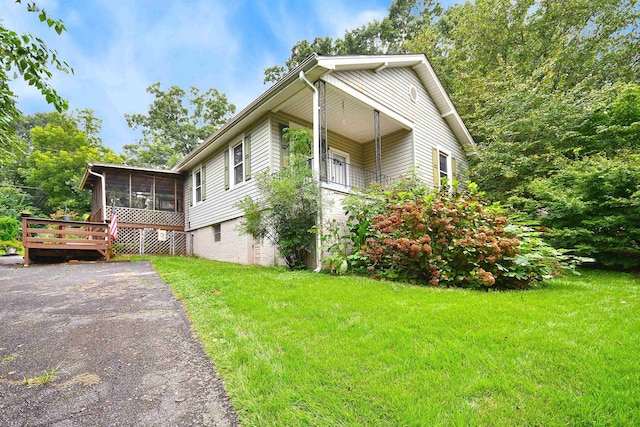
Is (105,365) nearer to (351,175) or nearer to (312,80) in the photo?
(312,80)

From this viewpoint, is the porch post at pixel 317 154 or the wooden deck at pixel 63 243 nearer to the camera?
the porch post at pixel 317 154

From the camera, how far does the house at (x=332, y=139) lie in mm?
7238

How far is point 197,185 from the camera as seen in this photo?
12.5 m

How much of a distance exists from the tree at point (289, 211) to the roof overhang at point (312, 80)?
5.58ft

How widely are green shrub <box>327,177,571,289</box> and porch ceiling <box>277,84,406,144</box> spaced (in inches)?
144

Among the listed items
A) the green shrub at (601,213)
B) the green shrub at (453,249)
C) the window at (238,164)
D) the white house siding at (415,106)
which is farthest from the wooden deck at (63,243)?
the green shrub at (601,213)

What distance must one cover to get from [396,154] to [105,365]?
957 centimetres

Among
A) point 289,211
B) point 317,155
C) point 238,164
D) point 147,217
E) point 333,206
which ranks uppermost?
point 238,164

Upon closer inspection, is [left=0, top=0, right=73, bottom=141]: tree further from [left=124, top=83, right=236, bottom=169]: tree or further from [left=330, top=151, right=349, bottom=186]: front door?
[left=124, top=83, right=236, bottom=169]: tree

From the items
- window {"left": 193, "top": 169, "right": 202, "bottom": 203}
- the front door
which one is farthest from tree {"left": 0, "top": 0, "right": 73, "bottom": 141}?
window {"left": 193, "top": 169, "right": 202, "bottom": 203}

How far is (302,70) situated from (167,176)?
9.54 m

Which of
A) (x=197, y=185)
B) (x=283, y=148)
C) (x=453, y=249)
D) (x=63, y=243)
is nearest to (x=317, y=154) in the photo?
(x=283, y=148)

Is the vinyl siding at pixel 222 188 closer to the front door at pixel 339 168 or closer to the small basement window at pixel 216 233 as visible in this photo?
the small basement window at pixel 216 233

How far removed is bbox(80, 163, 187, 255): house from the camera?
12102 millimetres
